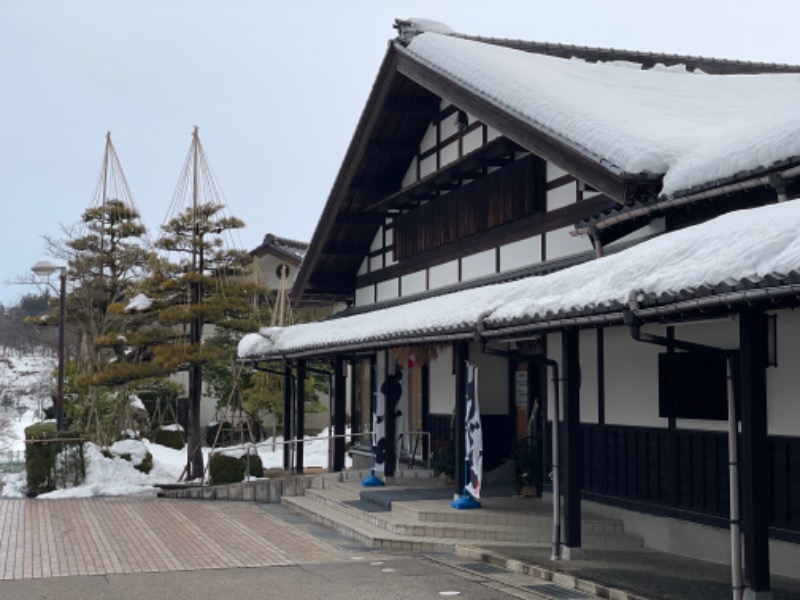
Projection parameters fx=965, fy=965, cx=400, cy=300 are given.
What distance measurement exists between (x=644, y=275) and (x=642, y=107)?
235 inches

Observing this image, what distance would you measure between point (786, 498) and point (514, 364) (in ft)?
23.9

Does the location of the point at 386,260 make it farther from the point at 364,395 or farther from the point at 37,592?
the point at 37,592

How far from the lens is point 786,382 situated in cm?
873

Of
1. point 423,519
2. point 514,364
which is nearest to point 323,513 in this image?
point 423,519

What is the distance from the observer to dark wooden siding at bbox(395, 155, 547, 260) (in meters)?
13.5

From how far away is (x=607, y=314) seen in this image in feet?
25.6

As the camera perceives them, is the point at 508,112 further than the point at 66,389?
No

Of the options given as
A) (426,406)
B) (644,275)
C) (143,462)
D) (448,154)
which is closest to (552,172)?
(448,154)

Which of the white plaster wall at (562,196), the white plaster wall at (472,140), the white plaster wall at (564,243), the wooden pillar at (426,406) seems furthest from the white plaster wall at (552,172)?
the wooden pillar at (426,406)

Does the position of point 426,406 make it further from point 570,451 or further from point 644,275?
point 644,275

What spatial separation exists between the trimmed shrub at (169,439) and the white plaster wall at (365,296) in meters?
12.6

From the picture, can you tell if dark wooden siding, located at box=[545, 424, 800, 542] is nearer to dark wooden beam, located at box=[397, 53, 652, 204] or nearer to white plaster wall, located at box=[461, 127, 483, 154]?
dark wooden beam, located at box=[397, 53, 652, 204]

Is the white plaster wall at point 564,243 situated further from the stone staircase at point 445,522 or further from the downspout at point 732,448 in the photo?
the downspout at point 732,448

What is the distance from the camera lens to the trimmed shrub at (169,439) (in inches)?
1212
